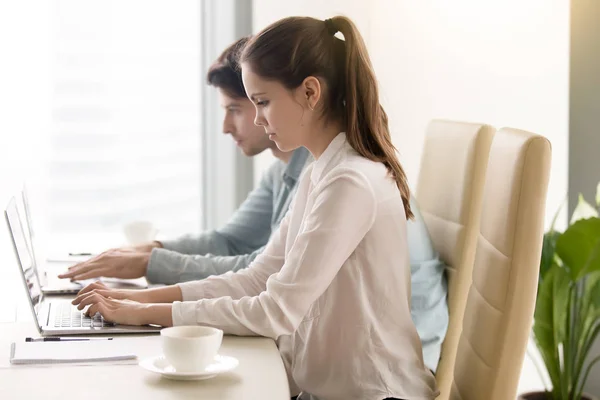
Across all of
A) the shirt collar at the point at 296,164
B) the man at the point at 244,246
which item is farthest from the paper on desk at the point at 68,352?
the shirt collar at the point at 296,164

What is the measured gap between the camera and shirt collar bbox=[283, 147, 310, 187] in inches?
84.0

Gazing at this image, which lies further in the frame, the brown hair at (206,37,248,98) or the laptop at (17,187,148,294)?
the brown hair at (206,37,248,98)

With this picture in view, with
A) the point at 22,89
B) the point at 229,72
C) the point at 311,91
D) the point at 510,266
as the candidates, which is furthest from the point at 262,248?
the point at 22,89

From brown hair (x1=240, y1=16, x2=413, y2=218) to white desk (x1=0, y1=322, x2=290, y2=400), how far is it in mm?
408

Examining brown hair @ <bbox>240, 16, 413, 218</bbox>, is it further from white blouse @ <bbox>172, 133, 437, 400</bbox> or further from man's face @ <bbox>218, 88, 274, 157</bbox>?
man's face @ <bbox>218, 88, 274, 157</bbox>

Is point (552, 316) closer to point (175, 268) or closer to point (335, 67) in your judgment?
point (175, 268)

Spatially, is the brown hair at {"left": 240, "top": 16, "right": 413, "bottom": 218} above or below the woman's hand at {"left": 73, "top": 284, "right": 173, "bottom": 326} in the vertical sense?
above

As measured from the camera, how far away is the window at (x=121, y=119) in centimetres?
326

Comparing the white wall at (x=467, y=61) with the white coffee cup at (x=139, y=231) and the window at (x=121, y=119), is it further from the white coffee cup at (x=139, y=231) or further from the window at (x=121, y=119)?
the white coffee cup at (x=139, y=231)

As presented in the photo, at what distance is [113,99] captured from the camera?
3.30 m

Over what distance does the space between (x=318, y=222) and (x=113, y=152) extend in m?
2.05

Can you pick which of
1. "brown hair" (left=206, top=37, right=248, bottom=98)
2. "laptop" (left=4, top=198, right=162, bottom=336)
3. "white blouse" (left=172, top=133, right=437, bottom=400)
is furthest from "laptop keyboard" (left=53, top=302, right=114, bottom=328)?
"brown hair" (left=206, top=37, right=248, bottom=98)

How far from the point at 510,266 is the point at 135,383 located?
0.56m

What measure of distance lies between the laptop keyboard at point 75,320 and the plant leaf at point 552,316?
4.26 feet
